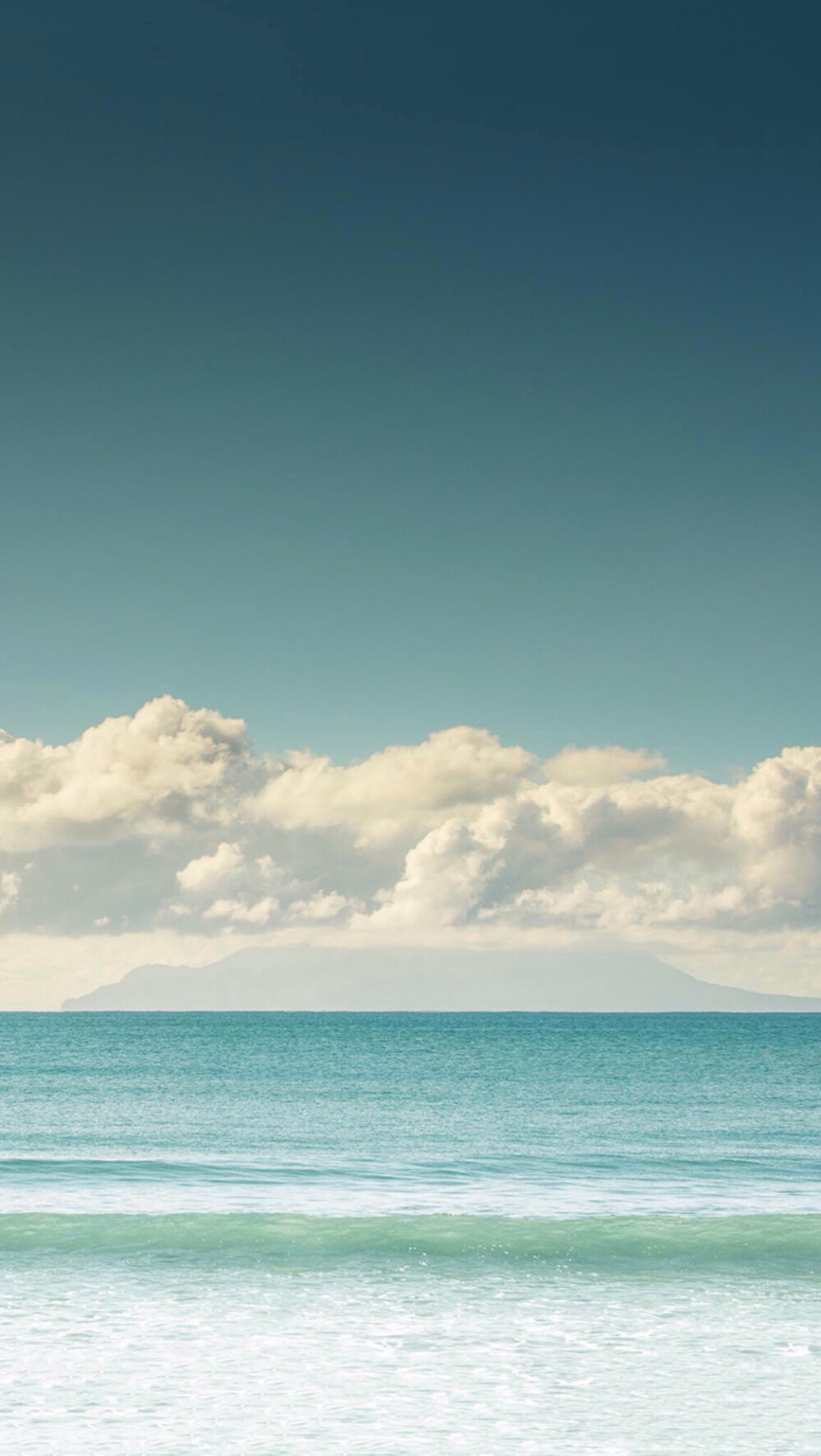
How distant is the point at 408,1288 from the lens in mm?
19469

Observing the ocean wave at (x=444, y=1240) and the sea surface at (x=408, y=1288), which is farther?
the ocean wave at (x=444, y=1240)

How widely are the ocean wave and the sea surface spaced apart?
8 centimetres

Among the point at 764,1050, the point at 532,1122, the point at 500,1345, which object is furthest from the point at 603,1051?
the point at 500,1345

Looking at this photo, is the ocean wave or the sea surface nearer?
the sea surface

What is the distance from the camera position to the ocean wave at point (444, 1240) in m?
21.5

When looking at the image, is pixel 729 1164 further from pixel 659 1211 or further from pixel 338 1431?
pixel 338 1431

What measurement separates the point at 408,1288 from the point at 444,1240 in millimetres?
3828

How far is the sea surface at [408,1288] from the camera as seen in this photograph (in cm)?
1297

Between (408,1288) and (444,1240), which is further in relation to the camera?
(444,1240)

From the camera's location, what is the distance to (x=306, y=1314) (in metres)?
17.7

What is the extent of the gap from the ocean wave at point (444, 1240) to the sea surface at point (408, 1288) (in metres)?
0.08

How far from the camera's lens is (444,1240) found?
2317 centimetres

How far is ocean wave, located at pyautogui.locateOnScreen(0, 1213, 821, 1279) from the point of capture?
21.5m

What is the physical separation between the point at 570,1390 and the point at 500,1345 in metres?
2.07
